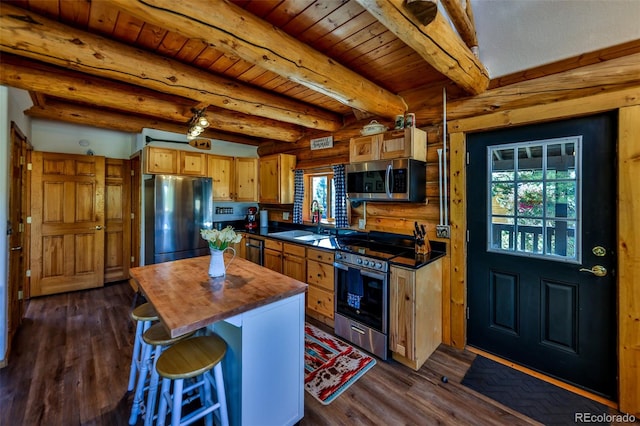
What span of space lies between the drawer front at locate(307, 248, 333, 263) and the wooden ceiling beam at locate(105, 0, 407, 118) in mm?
1520

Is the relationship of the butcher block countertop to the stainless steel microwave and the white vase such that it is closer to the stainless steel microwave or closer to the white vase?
the white vase

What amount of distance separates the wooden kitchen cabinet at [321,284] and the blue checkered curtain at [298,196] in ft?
3.69

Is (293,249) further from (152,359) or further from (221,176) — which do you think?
(221,176)

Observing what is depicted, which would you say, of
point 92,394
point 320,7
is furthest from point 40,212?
point 320,7

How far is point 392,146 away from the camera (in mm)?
2711

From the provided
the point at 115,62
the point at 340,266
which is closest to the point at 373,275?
the point at 340,266

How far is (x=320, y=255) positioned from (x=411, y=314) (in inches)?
43.8

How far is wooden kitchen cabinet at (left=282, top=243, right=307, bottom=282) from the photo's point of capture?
3.19m

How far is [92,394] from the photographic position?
6.43 ft

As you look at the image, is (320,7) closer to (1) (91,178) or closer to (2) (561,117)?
(2) (561,117)

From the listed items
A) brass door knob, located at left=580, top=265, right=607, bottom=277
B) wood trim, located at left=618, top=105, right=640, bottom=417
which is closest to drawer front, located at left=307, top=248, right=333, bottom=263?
brass door knob, located at left=580, top=265, right=607, bottom=277

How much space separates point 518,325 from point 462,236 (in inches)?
33.6

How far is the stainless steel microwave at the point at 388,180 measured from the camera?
103 inches
